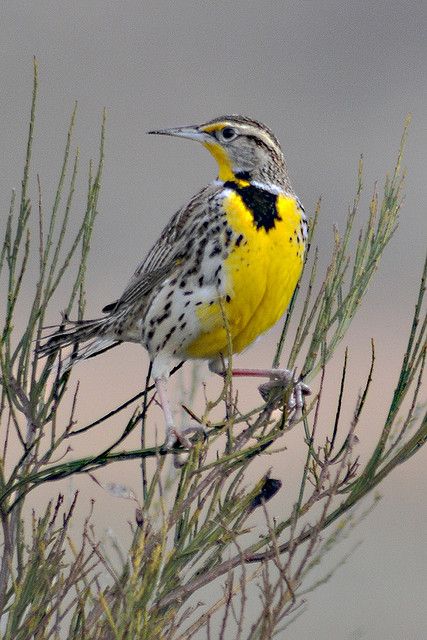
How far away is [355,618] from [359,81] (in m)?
11.8

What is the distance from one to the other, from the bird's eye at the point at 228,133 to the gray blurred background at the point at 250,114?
605cm

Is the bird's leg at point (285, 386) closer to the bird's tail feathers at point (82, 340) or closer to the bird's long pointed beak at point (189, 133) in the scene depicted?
the bird's tail feathers at point (82, 340)

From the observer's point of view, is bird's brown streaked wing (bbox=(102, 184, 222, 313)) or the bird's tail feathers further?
bird's brown streaked wing (bbox=(102, 184, 222, 313))

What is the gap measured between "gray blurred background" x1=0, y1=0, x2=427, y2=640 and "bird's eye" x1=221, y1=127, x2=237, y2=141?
6.05m

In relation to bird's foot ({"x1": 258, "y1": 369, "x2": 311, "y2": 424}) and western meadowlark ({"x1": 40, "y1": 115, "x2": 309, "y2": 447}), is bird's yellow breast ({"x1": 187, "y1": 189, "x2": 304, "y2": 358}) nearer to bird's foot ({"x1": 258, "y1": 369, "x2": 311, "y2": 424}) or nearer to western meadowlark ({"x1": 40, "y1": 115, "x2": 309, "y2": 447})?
western meadowlark ({"x1": 40, "y1": 115, "x2": 309, "y2": 447})

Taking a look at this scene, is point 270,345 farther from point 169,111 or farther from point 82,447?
point 169,111

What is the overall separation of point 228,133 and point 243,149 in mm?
52

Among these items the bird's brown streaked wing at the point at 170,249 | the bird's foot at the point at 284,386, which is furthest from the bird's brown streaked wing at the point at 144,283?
the bird's foot at the point at 284,386

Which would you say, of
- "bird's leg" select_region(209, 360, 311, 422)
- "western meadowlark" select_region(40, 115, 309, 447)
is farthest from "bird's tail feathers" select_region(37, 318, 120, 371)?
"bird's leg" select_region(209, 360, 311, 422)

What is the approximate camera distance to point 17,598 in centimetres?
242

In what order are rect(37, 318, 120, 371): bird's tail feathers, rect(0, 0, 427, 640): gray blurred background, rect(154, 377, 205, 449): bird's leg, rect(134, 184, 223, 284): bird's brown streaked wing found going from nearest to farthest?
rect(154, 377, 205, 449): bird's leg
rect(37, 318, 120, 371): bird's tail feathers
rect(134, 184, 223, 284): bird's brown streaked wing
rect(0, 0, 427, 640): gray blurred background

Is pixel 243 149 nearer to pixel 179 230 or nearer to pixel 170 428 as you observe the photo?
pixel 179 230

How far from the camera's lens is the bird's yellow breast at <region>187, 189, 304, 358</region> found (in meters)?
3.26

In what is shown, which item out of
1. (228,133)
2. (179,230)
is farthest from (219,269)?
(228,133)
